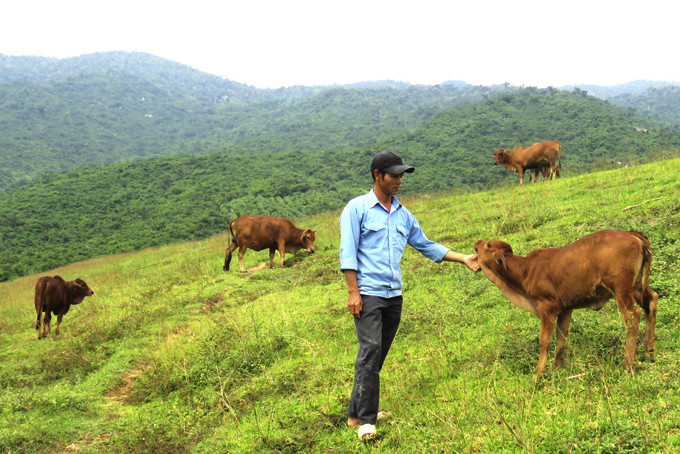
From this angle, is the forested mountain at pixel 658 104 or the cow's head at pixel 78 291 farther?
the forested mountain at pixel 658 104

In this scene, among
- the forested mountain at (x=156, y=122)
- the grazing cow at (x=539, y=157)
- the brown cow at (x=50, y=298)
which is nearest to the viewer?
the brown cow at (x=50, y=298)

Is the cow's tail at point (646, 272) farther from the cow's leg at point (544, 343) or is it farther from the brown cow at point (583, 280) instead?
the cow's leg at point (544, 343)

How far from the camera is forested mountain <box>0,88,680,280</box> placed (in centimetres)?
4784

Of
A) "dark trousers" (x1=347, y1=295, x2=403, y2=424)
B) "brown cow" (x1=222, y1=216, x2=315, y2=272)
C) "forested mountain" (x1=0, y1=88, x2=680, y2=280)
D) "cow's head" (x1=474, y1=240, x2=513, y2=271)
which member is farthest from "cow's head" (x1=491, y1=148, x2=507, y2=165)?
"forested mountain" (x1=0, y1=88, x2=680, y2=280)

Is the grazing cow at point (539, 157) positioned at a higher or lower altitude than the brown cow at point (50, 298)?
higher

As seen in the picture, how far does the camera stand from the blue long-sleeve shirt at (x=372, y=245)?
409 cm

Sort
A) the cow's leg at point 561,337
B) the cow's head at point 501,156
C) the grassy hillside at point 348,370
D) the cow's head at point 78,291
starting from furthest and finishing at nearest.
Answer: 1. the cow's head at point 501,156
2. the cow's head at point 78,291
3. the cow's leg at point 561,337
4. the grassy hillside at point 348,370

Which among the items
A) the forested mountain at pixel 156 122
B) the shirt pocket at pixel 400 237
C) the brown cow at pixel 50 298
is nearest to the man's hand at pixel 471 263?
the shirt pocket at pixel 400 237

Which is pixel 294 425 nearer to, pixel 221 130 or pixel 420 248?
pixel 420 248

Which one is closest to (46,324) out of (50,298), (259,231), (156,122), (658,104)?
(50,298)

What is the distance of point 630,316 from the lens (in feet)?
13.0

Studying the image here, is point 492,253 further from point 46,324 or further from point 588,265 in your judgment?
point 46,324

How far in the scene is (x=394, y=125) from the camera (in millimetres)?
128125

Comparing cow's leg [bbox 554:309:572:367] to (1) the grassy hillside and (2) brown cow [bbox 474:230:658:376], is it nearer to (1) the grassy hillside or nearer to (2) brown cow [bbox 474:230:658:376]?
(2) brown cow [bbox 474:230:658:376]
